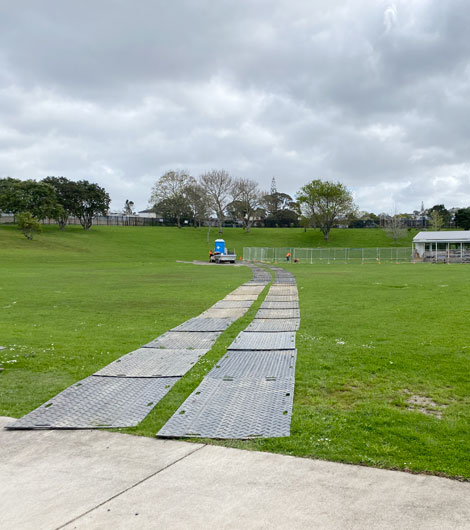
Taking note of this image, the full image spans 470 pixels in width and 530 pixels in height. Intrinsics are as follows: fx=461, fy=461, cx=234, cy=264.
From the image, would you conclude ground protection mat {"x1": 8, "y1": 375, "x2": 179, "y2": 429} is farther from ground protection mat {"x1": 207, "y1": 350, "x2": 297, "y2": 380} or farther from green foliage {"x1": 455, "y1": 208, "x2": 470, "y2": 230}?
green foliage {"x1": 455, "y1": 208, "x2": 470, "y2": 230}

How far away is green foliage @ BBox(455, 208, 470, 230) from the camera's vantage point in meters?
89.7

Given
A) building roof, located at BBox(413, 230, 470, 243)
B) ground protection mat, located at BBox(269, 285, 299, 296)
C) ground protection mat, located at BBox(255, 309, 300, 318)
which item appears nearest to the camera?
ground protection mat, located at BBox(255, 309, 300, 318)

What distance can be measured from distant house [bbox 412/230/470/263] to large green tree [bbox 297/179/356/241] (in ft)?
70.7

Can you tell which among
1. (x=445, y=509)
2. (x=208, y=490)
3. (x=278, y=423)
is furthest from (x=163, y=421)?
(x=445, y=509)

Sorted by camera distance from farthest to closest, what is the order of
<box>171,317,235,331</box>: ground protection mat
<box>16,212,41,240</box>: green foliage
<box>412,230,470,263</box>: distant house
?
<box>16,212,41,240</box>: green foliage < <box>412,230,470,263</box>: distant house < <box>171,317,235,331</box>: ground protection mat

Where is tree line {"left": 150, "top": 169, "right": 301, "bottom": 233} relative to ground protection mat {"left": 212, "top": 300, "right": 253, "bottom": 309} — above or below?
above

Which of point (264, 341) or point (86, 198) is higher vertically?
point (86, 198)

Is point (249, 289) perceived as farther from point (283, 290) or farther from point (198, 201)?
point (198, 201)

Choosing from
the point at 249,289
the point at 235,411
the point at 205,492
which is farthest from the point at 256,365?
the point at 249,289

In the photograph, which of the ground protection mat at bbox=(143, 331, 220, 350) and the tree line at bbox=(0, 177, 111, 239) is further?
the tree line at bbox=(0, 177, 111, 239)

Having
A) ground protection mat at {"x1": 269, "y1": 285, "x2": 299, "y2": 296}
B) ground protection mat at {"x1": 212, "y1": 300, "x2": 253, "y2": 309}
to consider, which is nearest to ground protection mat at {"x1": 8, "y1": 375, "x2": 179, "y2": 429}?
ground protection mat at {"x1": 212, "y1": 300, "x2": 253, "y2": 309}

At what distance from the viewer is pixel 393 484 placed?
3326 millimetres

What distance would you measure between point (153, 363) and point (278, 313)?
5.53m

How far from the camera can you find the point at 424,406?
16.5 ft
